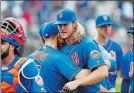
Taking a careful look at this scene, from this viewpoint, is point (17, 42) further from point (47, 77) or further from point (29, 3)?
point (29, 3)

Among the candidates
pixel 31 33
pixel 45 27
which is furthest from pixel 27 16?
pixel 45 27

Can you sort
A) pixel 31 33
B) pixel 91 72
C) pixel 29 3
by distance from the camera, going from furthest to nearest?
1. pixel 29 3
2. pixel 31 33
3. pixel 91 72

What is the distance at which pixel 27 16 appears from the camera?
21.2 metres

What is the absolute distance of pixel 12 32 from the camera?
241 inches

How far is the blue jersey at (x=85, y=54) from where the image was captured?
6621 millimetres

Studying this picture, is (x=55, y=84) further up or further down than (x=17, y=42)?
further down

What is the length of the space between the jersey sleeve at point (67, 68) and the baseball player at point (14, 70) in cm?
71

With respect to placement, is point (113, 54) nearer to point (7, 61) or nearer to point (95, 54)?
point (95, 54)

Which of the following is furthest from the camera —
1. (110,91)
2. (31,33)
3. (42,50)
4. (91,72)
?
(31,33)

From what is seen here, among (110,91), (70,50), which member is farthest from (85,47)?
(110,91)

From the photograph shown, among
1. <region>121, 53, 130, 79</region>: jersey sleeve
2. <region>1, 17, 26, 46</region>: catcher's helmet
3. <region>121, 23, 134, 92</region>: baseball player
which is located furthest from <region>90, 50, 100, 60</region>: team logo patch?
<region>121, 53, 130, 79</region>: jersey sleeve

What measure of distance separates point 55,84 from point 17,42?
3.08ft

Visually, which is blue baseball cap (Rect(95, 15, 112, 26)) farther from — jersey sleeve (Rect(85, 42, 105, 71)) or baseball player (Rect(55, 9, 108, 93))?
jersey sleeve (Rect(85, 42, 105, 71))

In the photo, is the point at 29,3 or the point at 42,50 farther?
the point at 29,3
